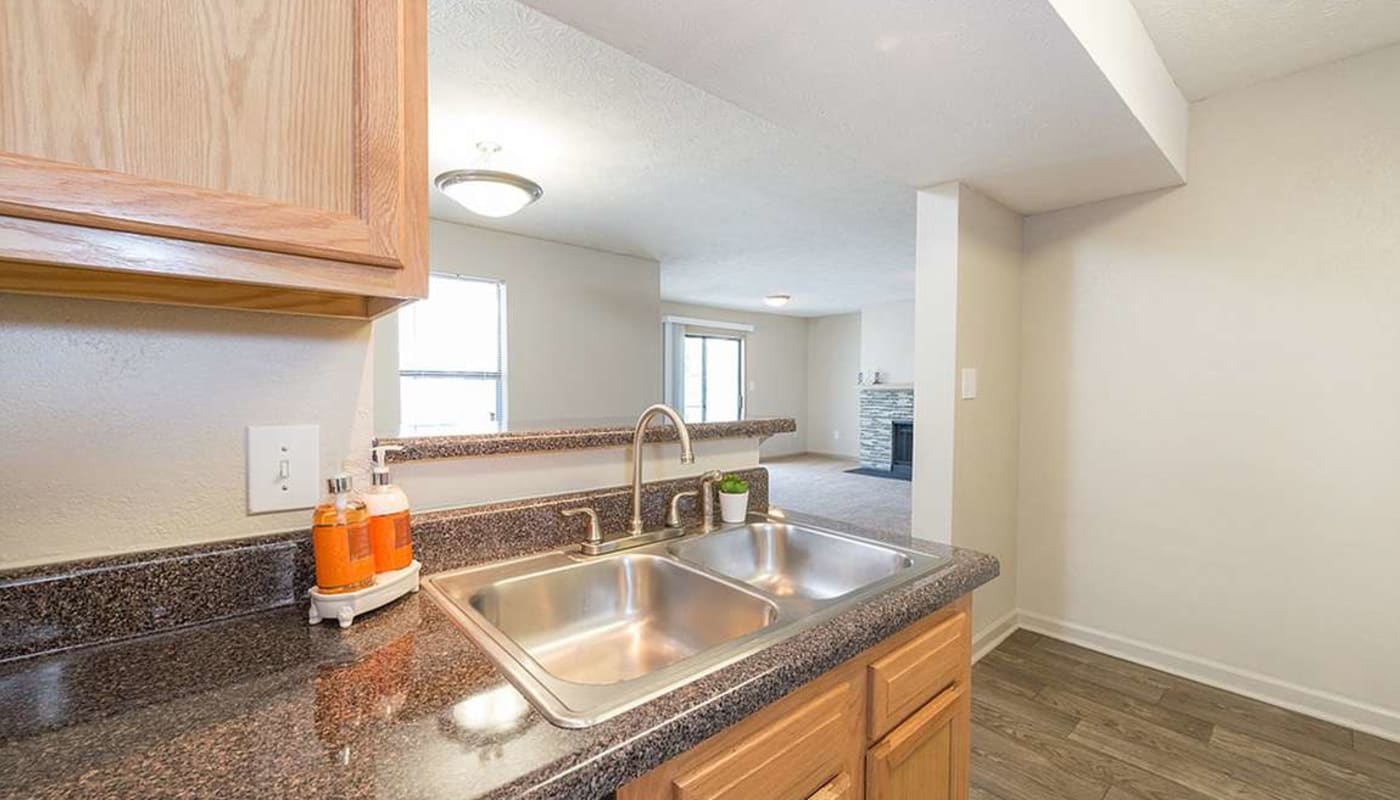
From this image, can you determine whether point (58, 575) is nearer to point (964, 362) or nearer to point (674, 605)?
point (674, 605)

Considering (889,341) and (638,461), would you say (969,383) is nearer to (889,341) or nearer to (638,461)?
(638,461)

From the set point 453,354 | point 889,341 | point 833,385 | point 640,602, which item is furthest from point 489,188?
point 833,385

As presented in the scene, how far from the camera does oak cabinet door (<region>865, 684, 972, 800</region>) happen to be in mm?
945

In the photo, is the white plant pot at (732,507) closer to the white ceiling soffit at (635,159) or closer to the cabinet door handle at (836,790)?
the cabinet door handle at (836,790)

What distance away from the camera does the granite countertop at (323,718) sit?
0.49m

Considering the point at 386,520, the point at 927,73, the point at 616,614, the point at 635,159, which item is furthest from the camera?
the point at 635,159

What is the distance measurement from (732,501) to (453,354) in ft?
11.2

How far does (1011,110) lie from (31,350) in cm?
220

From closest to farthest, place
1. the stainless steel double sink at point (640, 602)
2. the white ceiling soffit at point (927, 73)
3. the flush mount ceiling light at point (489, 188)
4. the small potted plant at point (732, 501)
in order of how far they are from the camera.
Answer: the stainless steel double sink at point (640, 602) < the white ceiling soffit at point (927, 73) < the small potted plant at point (732, 501) < the flush mount ceiling light at point (489, 188)

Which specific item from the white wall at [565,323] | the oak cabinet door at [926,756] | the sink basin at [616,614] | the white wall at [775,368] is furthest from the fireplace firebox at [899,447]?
the sink basin at [616,614]

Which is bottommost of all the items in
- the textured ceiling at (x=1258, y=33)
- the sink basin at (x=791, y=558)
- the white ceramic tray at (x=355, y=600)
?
the sink basin at (x=791, y=558)

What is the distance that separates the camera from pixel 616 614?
114 centimetres

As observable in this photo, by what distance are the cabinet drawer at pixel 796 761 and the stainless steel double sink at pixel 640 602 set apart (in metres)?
0.12

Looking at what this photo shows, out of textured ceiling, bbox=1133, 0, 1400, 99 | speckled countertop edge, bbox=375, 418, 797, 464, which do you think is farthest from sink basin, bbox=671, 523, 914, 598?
textured ceiling, bbox=1133, 0, 1400, 99
